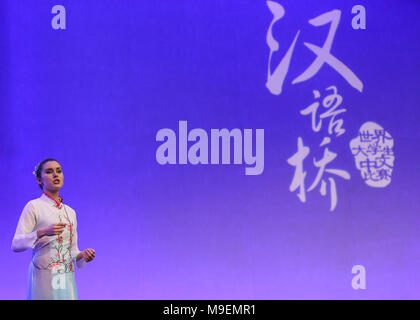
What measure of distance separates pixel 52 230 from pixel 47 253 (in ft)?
0.72

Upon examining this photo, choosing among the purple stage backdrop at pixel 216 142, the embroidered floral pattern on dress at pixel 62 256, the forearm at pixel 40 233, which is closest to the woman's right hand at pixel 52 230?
the forearm at pixel 40 233

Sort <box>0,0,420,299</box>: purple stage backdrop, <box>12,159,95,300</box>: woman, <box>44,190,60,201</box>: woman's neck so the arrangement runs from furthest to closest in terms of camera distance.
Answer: <box>0,0,420,299</box>: purple stage backdrop → <box>44,190,60,201</box>: woman's neck → <box>12,159,95,300</box>: woman

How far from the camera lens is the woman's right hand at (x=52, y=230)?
2.80m

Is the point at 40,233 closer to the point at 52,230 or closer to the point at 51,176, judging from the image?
the point at 52,230

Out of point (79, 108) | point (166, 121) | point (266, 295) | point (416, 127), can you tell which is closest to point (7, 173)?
point (79, 108)

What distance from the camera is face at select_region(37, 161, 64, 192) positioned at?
3.02 m

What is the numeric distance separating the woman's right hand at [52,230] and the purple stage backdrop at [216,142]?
91 centimetres

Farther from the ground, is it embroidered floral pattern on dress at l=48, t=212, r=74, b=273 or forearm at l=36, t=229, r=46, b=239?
forearm at l=36, t=229, r=46, b=239

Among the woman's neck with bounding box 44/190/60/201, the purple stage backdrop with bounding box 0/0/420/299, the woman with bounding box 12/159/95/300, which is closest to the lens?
the woman with bounding box 12/159/95/300

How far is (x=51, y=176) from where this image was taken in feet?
9.90

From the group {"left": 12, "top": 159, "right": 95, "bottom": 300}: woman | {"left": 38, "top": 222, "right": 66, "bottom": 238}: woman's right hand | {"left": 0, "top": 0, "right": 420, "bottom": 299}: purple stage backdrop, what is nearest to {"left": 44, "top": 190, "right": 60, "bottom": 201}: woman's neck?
{"left": 12, "top": 159, "right": 95, "bottom": 300}: woman

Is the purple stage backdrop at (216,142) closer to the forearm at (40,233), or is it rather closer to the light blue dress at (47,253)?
the light blue dress at (47,253)

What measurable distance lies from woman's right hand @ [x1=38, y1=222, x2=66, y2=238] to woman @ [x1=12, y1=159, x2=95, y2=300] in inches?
1.2

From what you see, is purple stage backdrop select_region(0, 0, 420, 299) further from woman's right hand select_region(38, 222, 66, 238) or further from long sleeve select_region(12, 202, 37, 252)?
woman's right hand select_region(38, 222, 66, 238)
